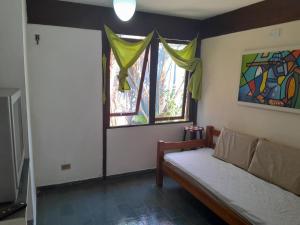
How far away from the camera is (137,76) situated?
3.51 m

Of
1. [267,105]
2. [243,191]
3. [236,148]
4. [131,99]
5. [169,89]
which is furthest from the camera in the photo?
[169,89]

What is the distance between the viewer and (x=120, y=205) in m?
2.79

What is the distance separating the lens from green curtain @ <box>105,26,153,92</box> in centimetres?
315

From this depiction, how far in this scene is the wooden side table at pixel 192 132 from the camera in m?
3.69

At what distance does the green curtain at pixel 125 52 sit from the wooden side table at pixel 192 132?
1.19 m

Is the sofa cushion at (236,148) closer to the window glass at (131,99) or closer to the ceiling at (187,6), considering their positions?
the window glass at (131,99)

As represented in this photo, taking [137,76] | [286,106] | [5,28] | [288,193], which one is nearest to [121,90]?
[137,76]

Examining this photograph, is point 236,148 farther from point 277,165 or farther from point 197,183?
point 197,183

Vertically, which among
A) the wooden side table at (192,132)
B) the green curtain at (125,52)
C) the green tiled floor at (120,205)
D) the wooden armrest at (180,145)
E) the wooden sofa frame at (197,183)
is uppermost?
the green curtain at (125,52)

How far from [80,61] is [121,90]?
661mm

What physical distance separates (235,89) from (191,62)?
0.84 m

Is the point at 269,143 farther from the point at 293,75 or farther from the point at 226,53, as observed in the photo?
the point at 226,53

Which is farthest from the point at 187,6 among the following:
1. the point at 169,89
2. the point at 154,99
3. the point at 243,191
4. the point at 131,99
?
the point at 243,191

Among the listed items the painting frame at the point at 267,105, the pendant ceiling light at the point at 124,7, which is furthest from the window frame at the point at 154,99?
the pendant ceiling light at the point at 124,7
